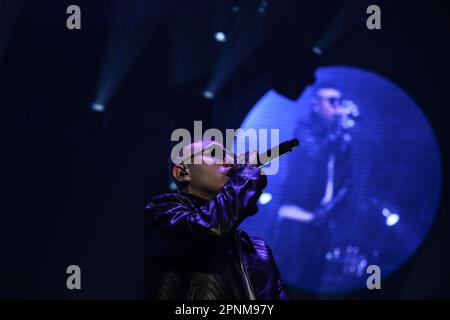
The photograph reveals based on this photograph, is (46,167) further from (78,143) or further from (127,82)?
(127,82)

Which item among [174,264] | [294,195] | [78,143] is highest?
[78,143]

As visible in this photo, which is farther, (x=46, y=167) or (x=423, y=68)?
(x=423, y=68)

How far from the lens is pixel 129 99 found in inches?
137

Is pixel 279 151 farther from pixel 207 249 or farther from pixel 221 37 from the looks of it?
pixel 221 37

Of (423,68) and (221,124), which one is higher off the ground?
(423,68)

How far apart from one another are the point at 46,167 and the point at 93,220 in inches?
18.5

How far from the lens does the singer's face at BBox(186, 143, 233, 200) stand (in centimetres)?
185

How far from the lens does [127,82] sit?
11.3 feet

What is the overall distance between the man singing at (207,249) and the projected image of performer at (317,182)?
1.71 meters

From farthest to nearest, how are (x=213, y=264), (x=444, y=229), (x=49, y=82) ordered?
(x=444, y=229) < (x=49, y=82) < (x=213, y=264)

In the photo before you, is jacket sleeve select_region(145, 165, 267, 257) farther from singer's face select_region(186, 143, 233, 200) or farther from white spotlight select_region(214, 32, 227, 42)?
white spotlight select_region(214, 32, 227, 42)

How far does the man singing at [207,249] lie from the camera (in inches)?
59.6

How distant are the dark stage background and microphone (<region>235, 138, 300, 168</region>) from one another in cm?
171
